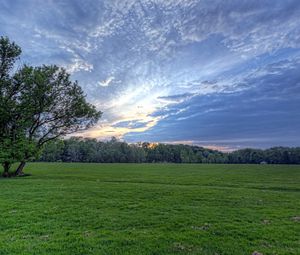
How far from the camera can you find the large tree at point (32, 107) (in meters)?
37.0

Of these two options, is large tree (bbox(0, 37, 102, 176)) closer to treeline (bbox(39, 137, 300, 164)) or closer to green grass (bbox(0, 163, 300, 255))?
green grass (bbox(0, 163, 300, 255))

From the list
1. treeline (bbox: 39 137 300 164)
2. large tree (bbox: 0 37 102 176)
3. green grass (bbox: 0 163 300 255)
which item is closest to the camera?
green grass (bbox: 0 163 300 255)

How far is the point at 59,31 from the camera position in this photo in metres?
32.3

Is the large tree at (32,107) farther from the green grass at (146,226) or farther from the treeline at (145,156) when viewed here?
the treeline at (145,156)

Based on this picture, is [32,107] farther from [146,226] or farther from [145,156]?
[145,156]

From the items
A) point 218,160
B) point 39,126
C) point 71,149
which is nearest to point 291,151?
point 218,160

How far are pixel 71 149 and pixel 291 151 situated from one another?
467ft

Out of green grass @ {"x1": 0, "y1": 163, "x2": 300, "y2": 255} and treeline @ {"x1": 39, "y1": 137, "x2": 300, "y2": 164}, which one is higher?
treeline @ {"x1": 39, "y1": 137, "x2": 300, "y2": 164}

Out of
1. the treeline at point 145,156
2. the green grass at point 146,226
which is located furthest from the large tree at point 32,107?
the treeline at point 145,156

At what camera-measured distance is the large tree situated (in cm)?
3697

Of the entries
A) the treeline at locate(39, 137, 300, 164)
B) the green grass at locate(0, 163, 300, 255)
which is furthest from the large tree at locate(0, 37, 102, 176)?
the treeline at locate(39, 137, 300, 164)

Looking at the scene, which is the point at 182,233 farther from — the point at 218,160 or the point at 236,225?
the point at 218,160

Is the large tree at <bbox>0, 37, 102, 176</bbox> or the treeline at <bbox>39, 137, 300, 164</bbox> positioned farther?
the treeline at <bbox>39, 137, 300, 164</bbox>

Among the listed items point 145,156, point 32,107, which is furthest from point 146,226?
point 145,156
